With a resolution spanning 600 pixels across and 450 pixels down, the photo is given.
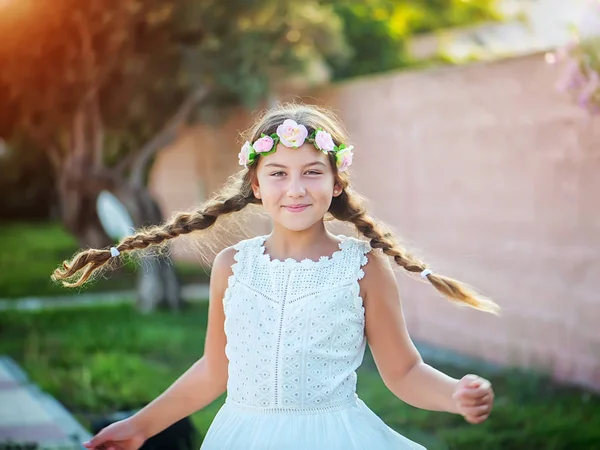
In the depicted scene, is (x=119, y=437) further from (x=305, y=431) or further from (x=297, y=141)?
(x=297, y=141)

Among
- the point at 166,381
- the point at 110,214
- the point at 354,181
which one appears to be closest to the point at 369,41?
the point at 110,214

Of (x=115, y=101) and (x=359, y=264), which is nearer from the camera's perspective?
(x=359, y=264)

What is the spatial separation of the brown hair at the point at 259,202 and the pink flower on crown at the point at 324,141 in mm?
49

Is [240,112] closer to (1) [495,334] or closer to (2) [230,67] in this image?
(2) [230,67]

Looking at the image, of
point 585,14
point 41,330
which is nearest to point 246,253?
point 585,14

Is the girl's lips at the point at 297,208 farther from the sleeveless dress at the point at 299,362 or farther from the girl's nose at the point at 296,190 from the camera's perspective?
the sleeveless dress at the point at 299,362

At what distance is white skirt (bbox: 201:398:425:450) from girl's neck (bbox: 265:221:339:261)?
0.45 meters

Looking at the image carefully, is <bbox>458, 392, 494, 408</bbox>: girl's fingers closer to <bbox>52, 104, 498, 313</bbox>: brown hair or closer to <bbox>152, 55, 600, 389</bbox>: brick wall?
<bbox>52, 104, 498, 313</bbox>: brown hair

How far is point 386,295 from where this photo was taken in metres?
2.88

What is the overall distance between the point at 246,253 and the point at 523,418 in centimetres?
308

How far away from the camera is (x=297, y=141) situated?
113 inches

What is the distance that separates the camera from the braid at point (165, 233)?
3.20 metres

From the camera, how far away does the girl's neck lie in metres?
2.95

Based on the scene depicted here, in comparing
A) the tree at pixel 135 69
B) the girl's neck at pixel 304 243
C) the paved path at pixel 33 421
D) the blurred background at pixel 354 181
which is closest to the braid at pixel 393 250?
the girl's neck at pixel 304 243
